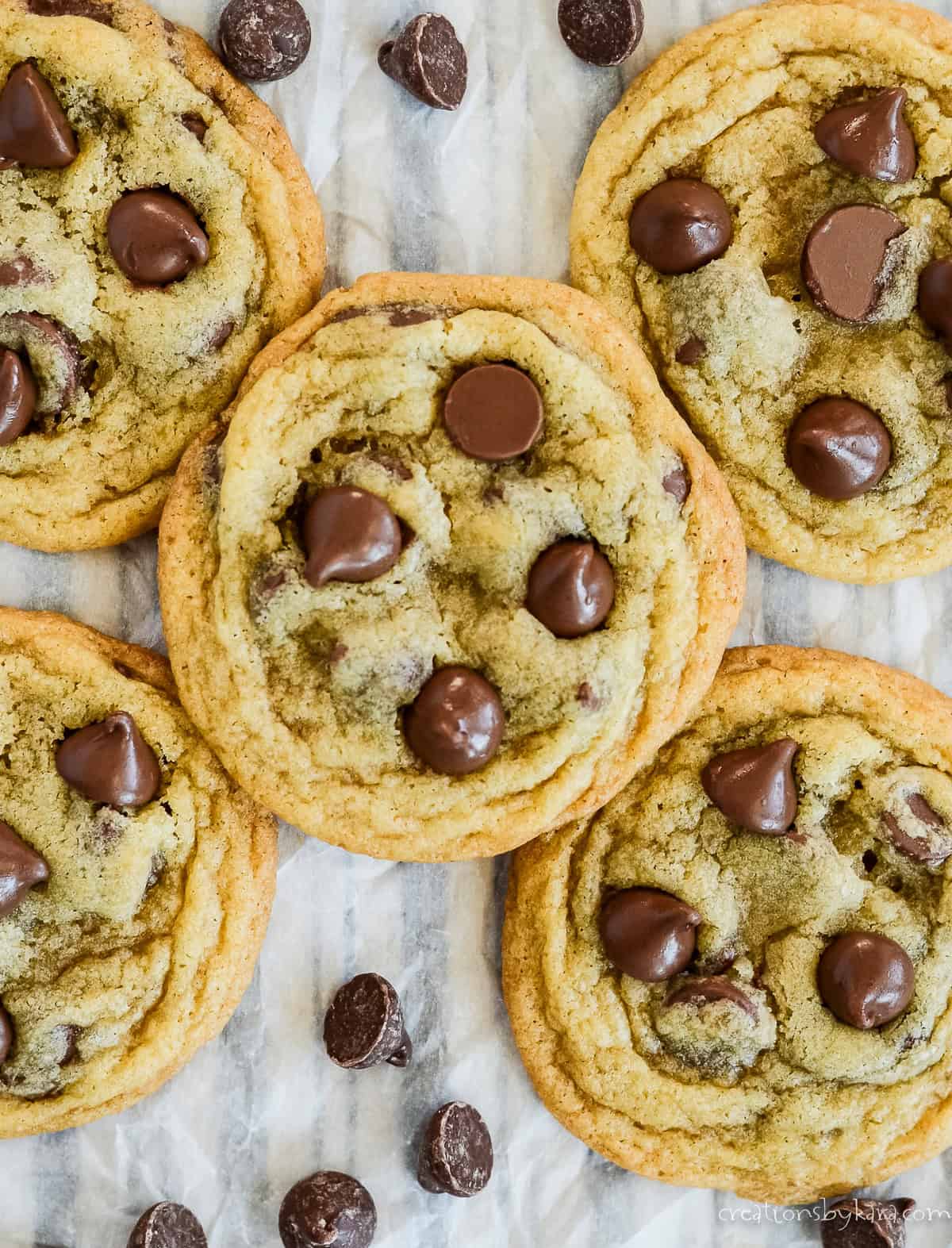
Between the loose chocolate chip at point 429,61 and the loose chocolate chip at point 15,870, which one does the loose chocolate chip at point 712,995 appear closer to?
the loose chocolate chip at point 15,870

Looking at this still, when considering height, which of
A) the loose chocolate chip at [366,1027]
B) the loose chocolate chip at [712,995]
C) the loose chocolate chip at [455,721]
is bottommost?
the loose chocolate chip at [366,1027]

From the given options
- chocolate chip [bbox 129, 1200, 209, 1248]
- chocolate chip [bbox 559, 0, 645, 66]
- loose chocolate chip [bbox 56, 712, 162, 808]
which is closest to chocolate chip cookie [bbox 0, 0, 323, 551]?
loose chocolate chip [bbox 56, 712, 162, 808]

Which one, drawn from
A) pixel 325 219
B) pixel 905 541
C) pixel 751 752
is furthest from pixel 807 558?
pixel 325 219

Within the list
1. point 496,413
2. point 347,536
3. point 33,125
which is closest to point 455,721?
point 347,536

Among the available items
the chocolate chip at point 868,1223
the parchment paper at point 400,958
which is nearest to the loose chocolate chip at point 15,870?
the parchment paper at point 400,958

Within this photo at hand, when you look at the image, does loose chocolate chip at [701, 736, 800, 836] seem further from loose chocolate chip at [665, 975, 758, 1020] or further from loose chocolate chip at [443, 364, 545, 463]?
loose chocolate chip at [443, 364, 545, 463]

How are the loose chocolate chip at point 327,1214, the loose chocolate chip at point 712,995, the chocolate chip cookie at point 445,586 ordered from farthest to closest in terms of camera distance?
the loose chocolate chip at point 327,1214 → the loose chocolate chip at point 712,995 → the chocolate chip cookie at point 445,586
